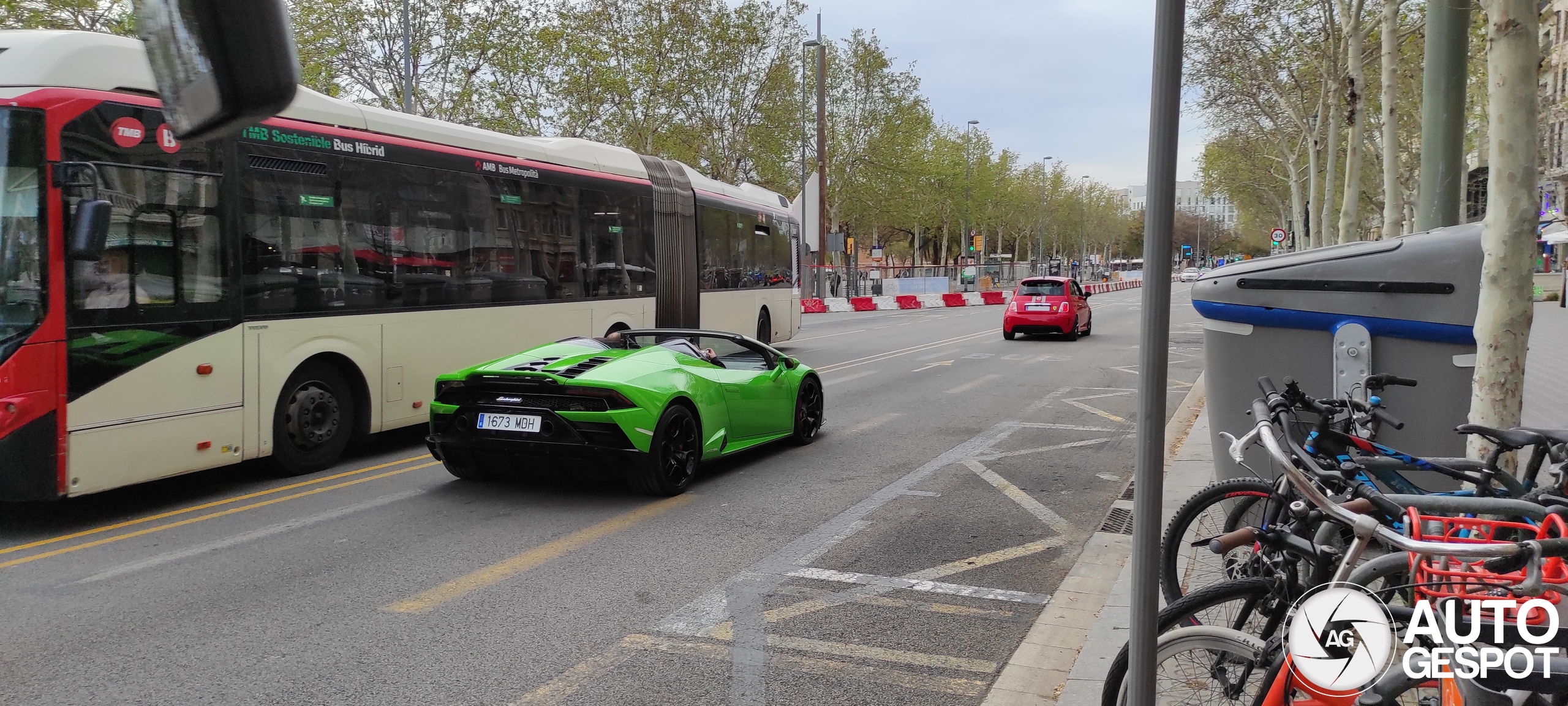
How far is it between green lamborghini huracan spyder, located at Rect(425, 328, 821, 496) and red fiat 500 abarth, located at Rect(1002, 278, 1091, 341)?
50.1 feet

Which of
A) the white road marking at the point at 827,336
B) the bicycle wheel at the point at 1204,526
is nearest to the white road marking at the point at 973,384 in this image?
the white road marking at the point at 827,336

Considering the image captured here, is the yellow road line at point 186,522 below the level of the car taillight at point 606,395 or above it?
below

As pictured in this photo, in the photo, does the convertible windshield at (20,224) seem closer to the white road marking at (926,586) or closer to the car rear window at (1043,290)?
the white road marking at (926,586)

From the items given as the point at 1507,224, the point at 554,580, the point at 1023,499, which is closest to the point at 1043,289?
the point at 1023,499

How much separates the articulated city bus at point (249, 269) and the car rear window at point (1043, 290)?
494 inches

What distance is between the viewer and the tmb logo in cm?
676

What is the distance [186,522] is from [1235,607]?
6321 mm

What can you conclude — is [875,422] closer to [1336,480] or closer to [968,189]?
[1336,480]

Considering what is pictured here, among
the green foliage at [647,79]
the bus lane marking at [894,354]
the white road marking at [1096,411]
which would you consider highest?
the green foliage at [647,79]

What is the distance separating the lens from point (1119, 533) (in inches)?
258

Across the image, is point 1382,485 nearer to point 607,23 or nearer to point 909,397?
point 909,397

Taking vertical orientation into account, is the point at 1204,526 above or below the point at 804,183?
below

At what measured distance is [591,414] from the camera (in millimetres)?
7039

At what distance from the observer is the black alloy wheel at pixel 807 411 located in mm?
9625
